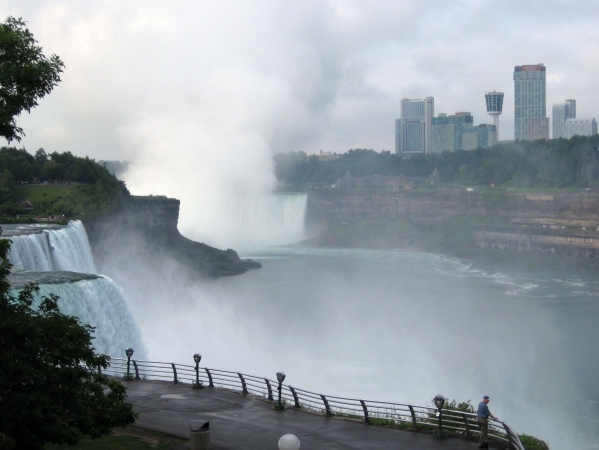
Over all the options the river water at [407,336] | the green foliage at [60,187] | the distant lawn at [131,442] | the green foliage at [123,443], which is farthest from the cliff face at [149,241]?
the green foliage at [123,443]

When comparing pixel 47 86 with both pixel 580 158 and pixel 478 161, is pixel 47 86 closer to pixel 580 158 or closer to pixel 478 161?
pixel 580 158

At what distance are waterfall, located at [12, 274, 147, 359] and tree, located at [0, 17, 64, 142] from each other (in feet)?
37.4

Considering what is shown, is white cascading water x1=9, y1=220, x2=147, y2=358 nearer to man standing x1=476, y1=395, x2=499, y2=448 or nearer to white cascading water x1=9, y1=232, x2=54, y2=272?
white cascading water x1=9, y1=232, x2=54, y2=272

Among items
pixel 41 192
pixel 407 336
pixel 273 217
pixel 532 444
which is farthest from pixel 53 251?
pixel 273 217

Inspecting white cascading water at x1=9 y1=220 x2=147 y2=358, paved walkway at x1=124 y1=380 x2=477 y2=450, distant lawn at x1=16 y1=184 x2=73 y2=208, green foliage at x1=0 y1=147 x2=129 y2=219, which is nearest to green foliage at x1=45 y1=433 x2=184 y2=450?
paved walkway at x1=124 y1=380 x2=477 y2=450

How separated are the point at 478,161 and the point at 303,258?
65.8 metres

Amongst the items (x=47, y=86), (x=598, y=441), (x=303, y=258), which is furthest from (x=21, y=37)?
(x=303, y=258)

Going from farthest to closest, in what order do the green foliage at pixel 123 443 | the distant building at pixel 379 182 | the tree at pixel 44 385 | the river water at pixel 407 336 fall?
the distant building at pixel 379 182 < the river water at pixel 407 336 < the green foliage at pixel 123 443 < the tree at pixel 44 385

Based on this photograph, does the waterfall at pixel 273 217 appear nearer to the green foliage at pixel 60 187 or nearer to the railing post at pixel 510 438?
the green foliage at pixel 60 187

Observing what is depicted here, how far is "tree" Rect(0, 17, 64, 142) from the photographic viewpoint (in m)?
7.68

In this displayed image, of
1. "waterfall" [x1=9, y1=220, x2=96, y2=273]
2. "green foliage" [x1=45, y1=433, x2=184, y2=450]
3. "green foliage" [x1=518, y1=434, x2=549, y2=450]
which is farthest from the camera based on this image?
"waterfall" [x1=9, y1=220, x2=96, y2=273]

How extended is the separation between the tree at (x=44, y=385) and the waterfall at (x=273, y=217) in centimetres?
8665

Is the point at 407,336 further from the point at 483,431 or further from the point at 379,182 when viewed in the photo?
Answer: the point at 379,182

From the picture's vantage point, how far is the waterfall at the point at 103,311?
1959cm
